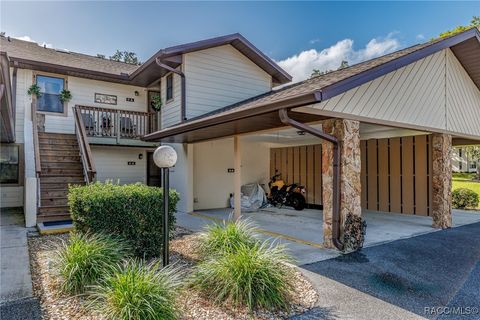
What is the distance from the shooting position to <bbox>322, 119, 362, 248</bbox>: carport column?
17.7 feet

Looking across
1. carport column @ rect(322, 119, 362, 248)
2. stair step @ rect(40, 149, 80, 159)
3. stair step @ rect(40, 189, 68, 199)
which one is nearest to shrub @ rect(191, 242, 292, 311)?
carport column @ rect(322, 119, 362, 248)

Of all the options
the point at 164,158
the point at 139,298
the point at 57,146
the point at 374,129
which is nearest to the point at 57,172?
the point at 57,146

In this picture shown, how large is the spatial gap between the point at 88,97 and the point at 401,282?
36.2ft

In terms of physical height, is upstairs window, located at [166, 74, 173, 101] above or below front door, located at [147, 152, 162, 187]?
above

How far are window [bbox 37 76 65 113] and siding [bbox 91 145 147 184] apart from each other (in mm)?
1818

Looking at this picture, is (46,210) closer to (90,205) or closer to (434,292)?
(90,205)

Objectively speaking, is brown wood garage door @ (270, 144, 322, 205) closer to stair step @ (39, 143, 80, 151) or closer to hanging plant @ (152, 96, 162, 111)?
hanging plant @ (152, 96, 162, 111)

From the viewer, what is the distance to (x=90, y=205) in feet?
14.7

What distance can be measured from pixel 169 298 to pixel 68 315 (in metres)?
1.09

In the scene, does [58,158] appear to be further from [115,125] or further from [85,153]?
[115,125]

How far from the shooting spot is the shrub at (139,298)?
8.93 ft

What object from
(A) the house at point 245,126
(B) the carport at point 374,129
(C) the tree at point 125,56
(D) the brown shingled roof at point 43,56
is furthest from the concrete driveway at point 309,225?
(C) the tree at point 125,56

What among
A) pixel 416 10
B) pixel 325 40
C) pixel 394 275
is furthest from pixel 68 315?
pixel 325 40

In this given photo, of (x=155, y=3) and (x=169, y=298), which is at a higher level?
(x=155, y=3)
